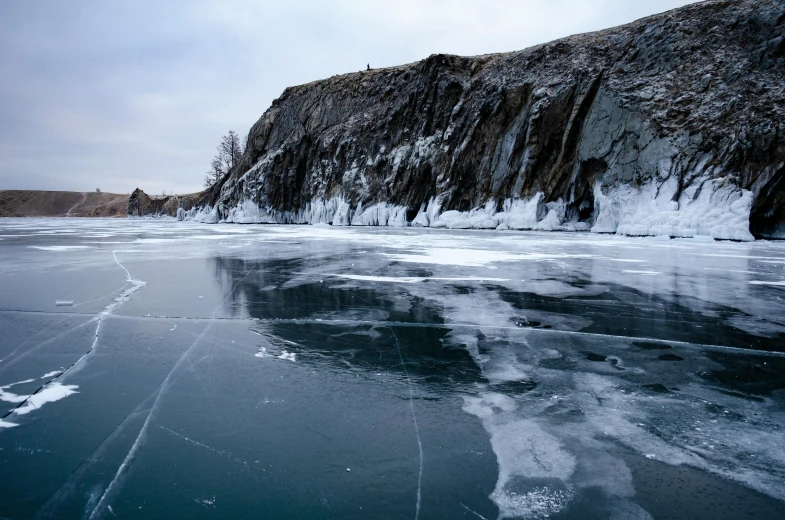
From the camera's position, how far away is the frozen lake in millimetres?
1966

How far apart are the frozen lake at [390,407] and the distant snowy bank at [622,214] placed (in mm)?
17345

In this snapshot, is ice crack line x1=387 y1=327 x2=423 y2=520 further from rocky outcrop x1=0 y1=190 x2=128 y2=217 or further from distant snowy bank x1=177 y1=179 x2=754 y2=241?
rocky outcrop x1=0 y1=190 x2=128 y2=217

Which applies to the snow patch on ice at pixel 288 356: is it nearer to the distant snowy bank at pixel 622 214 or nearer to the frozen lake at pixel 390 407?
the frozen lake at pixel 390 407

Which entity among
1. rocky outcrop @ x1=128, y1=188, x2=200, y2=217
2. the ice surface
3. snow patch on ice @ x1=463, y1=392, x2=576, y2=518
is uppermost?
rocky outcrop @ x1=128, y1=188, x2=200, y2=217

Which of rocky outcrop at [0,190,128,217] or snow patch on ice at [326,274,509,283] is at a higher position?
rocky outcrop at [0,190,128,217]

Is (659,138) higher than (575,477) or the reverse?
higher

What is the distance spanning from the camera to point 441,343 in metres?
4.24

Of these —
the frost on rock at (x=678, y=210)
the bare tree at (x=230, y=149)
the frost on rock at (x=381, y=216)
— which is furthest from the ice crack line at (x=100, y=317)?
the bare tree at (x=230, y=149)

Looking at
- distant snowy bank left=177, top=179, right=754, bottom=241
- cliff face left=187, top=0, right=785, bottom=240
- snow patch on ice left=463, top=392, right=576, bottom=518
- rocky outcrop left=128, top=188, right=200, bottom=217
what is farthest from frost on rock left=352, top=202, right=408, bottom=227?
rocky outcrop left=128, top=188, right=200, bottom=217

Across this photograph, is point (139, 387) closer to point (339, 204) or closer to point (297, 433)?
point (297, 433)

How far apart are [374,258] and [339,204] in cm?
3212

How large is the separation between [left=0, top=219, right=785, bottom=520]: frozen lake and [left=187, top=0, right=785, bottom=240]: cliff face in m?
19.7

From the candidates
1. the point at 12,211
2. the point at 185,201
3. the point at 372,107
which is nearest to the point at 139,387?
the point at 372,107

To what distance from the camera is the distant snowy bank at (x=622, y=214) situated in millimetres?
20609
